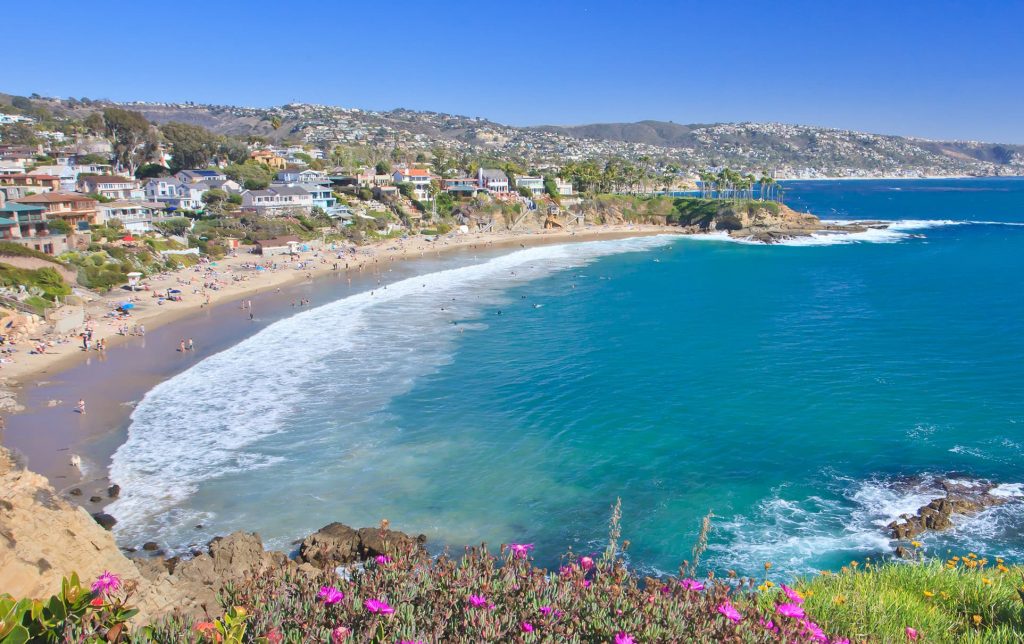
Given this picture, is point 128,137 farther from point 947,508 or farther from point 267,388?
point 947,508

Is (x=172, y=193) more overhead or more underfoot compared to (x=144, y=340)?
more overhead

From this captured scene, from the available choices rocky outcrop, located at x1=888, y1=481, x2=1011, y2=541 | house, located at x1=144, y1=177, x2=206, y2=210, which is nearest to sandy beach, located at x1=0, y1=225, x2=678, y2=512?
house, located at x1=144, y1=177, x2=206, y2=210

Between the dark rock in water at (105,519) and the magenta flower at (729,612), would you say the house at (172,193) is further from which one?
the magenta flower at (729,612)

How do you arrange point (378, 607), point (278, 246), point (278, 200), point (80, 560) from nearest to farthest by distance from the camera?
point (378, 607)
point (80, 560)
point (278, 246)
point (278, 200)

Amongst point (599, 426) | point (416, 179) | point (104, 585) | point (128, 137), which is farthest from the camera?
point (416, 179)

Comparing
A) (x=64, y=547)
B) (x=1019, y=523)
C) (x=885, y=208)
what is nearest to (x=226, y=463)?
(x=64, y=547)

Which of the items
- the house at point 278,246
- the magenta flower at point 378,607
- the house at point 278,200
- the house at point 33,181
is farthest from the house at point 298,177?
the magenta flower at point 378,607

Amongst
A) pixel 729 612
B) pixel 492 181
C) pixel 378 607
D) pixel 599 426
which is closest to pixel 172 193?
pixel 492 181

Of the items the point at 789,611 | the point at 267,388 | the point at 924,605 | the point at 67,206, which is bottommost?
the point at 267,388
